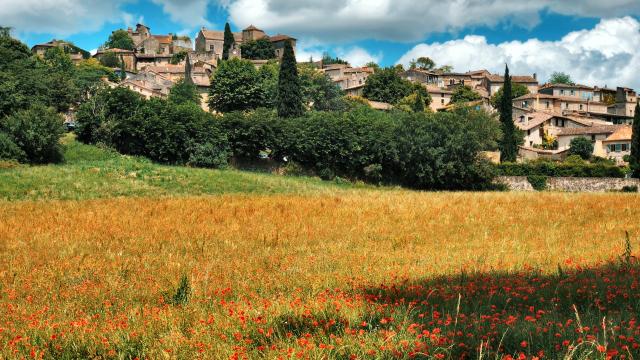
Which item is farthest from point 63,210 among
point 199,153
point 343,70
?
point 343,70

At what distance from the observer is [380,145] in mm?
60656

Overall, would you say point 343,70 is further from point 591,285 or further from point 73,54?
point 591,285

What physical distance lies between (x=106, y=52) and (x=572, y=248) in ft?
529

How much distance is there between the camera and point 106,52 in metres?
154

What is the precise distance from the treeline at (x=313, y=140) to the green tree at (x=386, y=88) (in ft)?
212

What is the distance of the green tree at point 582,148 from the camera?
80.9m

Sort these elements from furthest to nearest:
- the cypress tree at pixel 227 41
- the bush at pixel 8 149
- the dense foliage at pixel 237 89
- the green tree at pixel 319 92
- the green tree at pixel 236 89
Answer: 1. the cypress tree at pixel 227 41
2. the green tree at pixel 236 89
3. the dense foliage at pixel 237 89
4. the green tree at pixel 319 92
5. the bush at pixel 8 149

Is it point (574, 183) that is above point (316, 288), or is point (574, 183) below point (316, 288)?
below

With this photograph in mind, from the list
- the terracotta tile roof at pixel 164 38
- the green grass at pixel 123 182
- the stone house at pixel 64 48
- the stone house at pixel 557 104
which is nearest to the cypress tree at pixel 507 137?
the green grass at pixel 123 182

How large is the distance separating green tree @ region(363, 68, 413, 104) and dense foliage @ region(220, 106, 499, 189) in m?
64.9

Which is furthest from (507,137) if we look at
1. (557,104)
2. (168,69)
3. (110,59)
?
(110,59)

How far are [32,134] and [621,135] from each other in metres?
78.0

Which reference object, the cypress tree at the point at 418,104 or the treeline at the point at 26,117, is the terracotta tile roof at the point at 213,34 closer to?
the cypress tree at the point at 418,104

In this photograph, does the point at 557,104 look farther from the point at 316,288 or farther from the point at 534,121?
the point at 316,288
